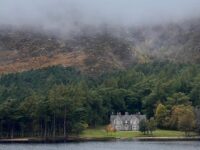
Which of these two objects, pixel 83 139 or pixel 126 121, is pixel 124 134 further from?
pixel 126 121

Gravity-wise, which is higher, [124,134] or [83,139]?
[124,134]

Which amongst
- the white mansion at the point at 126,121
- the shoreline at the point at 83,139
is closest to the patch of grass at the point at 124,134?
the shoreline at the point at 83,139

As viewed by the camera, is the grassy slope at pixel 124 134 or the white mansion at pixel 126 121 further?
the white mansion at pixel 126 121

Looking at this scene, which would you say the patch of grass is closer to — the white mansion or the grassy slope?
the grassy slope

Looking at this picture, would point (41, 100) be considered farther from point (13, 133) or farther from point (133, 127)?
point (133, 127)

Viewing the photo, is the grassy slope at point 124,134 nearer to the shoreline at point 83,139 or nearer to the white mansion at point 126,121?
the shoreline at point 83,139

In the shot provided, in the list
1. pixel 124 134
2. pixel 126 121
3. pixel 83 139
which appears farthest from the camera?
pixel 126 121

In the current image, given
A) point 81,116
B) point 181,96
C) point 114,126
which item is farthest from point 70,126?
point 181,96

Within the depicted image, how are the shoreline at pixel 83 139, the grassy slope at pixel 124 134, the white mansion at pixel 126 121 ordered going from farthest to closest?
the white mansion at pixel 126 121 → the grassy slope at pixel 124 134 → the shoreline at pixel 83 139

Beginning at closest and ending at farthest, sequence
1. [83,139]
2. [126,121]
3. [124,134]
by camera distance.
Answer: [83,139] < [124,134] < [126,121]

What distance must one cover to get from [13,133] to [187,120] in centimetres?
4469

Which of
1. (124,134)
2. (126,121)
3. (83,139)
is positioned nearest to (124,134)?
(124,134)

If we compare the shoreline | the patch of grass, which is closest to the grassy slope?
the patch of grass

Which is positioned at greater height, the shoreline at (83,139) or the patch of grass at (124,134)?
the patch of grass at (124,134)
